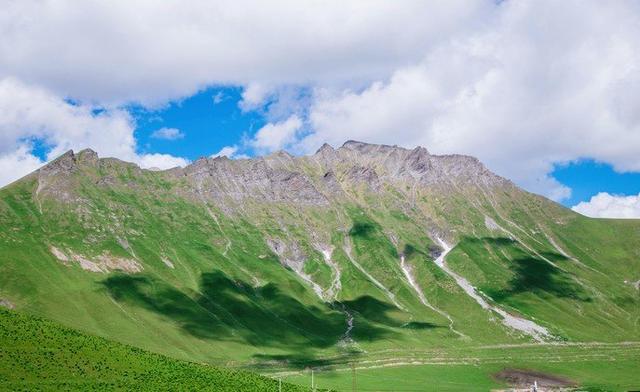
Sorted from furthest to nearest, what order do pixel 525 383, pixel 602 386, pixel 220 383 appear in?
pixel 525 383
pixel 602 386
pixel 220 383

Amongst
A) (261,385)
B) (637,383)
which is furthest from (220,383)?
(637,383)

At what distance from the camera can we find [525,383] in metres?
189

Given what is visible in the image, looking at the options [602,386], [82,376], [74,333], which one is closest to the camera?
[82,376]

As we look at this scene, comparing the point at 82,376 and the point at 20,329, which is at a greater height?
the point at 20,329

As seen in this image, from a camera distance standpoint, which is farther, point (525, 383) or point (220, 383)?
point (525, 383)

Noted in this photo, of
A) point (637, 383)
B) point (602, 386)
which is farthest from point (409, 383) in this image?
point (637, 383)

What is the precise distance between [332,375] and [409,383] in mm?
25204

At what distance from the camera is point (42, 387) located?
69625 mm

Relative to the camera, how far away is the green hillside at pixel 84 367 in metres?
72.1

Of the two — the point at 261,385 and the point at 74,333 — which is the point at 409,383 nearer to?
the point at 261,385

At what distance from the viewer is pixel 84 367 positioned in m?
77.0

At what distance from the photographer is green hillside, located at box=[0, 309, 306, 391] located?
7212 cm

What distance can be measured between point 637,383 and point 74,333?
17211 centimetres

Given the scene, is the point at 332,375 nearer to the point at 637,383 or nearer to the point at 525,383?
the point at 525,383
